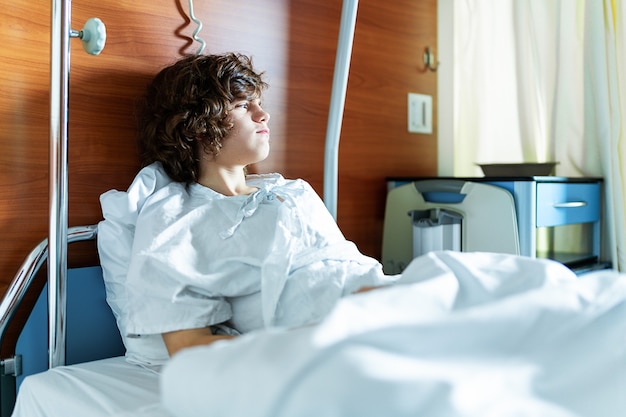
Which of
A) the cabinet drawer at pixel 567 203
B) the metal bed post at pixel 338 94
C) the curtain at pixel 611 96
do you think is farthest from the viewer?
the curtain at pixel 611 96

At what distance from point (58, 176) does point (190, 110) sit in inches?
13.2

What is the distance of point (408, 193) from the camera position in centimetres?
206

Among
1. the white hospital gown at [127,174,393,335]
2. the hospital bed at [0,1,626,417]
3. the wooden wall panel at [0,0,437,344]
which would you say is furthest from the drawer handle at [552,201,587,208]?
the hospital bed at [0,1,626,417]

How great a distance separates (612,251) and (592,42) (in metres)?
0.65

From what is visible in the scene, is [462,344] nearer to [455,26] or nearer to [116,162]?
[116,162]

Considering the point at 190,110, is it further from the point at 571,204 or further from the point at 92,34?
the point at 571,204

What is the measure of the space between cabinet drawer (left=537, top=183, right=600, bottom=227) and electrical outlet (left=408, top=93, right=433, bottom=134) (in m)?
0.53

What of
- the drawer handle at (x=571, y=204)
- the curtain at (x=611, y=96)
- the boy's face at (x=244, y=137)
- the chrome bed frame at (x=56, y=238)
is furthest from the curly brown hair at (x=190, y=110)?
the curtain at (x=611, y=96)

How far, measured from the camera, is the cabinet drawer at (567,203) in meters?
1.89

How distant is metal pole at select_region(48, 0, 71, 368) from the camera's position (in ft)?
4.02

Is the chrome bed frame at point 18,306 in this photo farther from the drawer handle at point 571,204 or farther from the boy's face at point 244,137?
the drawer handle at point 571,204

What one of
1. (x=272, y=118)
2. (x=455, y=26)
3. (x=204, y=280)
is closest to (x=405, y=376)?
(x=204, y=280)

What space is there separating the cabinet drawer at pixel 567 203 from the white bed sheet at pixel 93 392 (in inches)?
46.1

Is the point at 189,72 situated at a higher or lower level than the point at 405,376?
higher
